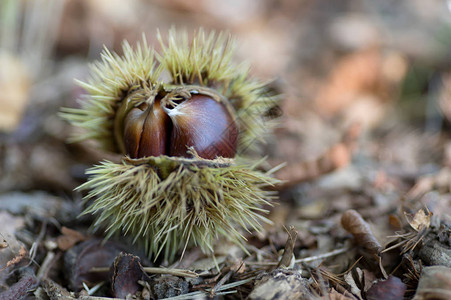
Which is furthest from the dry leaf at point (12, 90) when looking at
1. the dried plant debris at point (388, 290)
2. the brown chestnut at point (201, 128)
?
the dried plant debris at point (388, 290)

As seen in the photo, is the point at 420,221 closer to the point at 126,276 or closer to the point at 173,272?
the point at 173,272

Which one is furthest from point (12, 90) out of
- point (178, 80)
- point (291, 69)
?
point (291, 69)

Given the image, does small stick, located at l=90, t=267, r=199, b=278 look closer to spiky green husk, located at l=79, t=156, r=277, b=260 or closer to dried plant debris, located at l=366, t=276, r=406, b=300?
spiky green husk, located at l=79, t=156, r=277, b=260

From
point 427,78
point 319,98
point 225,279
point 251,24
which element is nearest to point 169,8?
point 251,24

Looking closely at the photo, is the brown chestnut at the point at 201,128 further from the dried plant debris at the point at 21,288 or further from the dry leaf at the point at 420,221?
the dry leaf at the point at 420,221

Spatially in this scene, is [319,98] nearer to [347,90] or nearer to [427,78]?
[347,90]

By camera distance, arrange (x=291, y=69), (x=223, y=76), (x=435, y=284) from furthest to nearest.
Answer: (x=291, y=69)
(x=223, y=76)
(x=435, y=284)
